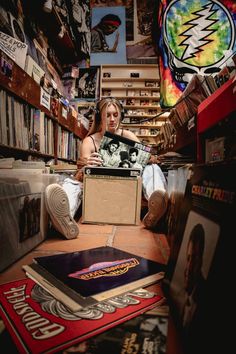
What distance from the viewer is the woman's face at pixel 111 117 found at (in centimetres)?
210

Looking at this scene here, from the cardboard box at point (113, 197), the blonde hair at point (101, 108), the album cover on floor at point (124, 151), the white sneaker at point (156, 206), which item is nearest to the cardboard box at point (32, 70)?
the blonde hair at point (101, 108)

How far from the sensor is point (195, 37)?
178cm

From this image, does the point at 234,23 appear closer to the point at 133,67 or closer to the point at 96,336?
the point at 96,336

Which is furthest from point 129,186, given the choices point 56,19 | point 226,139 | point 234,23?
point 56,19

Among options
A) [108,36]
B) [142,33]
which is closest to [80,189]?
[108,36]

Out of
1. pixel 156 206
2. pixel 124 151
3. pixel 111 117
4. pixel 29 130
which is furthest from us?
pixel 111 117

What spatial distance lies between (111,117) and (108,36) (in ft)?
10.8

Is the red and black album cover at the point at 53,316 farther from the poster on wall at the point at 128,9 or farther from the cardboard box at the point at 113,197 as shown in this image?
the poster on wall at the point at 128,9

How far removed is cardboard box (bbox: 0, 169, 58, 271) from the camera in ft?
2.54

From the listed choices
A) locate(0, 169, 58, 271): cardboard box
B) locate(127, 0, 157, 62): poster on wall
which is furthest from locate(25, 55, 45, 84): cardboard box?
locate(127, 0, 157, 62): poster on wall

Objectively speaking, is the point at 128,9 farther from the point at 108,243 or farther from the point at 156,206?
the point at 108,243

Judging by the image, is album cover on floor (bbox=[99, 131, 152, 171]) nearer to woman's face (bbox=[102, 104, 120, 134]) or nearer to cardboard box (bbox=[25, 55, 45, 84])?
woman's face (bbox=[102, 104, 120, 134])

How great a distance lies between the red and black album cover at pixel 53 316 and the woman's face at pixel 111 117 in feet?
5.43

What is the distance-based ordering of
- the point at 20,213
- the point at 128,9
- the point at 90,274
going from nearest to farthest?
the point at 90,274 → the point at 20,213 → the point at 128,9
